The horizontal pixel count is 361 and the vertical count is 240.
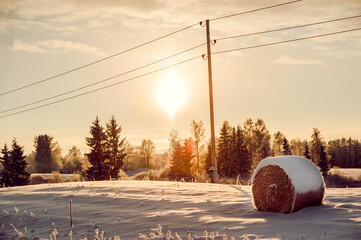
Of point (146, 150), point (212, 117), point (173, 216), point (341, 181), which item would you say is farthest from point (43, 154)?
point (173, 216)

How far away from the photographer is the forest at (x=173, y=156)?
44125mm

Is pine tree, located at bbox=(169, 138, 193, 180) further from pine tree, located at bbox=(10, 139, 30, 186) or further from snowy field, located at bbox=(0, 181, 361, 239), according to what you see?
snowy field, located at bbox=(0, 181, 361, 239)

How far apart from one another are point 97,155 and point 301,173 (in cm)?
3656

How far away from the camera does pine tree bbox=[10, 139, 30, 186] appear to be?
141 feet

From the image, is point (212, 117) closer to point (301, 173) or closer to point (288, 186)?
point (301, 173)

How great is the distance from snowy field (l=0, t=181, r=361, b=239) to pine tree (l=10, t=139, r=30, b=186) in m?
30.8

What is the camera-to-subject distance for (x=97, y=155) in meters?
44.0

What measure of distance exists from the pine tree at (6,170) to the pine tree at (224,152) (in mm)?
33146

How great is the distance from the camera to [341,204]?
32.6ft

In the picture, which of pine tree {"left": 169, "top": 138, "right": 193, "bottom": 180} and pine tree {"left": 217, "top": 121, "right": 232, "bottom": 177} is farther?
pine tree {"left": 217, "top": 121, "right": 232, "bottom": 177}

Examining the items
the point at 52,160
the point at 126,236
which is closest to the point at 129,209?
the point at 126,236

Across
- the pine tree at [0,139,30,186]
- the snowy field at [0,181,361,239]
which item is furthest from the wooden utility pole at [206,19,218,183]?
the pine tree at [0,139,30,186]

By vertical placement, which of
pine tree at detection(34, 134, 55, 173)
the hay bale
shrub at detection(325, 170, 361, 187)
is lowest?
shrub at detection(325, 170, 361, 187)

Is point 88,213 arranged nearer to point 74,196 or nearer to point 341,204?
point 74,196
